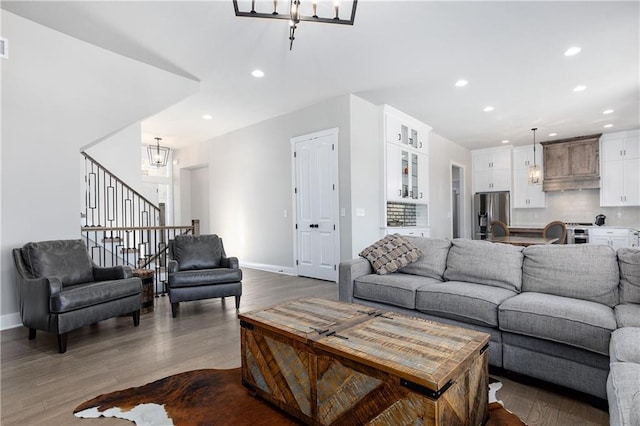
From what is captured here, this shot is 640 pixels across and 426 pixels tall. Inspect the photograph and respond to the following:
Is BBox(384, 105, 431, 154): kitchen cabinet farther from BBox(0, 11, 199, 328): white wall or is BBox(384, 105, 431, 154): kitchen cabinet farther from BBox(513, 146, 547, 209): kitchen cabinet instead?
BBox(0, 11, 199, 328): white wall

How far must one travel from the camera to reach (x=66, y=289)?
2824 millimetres

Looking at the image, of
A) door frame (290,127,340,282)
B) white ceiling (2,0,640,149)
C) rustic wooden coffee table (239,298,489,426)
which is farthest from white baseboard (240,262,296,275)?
rustic wooden coffee table (239,298,489,426)

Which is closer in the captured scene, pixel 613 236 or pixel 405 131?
pixel 405 131

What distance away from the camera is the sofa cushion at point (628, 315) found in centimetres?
177

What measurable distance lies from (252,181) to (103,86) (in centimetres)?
327

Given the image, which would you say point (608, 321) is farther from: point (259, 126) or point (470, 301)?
point (259, 126)

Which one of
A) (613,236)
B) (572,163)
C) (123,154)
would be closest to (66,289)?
(123,154)

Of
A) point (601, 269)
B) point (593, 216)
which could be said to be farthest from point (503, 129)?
point (601, 269)

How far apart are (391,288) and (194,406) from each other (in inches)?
66.2

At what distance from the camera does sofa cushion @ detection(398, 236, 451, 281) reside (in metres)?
3.01

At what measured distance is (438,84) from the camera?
15.5 feet

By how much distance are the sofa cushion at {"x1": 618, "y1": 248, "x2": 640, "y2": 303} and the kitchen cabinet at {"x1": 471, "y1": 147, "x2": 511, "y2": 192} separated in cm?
695

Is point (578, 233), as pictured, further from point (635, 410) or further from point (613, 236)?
point (635, 410)

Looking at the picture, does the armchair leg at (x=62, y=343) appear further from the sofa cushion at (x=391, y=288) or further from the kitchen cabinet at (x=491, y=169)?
the kitchen cabinet at (x=491, y=169)
